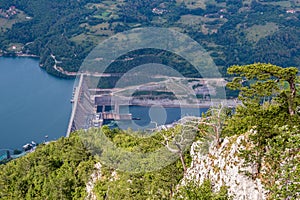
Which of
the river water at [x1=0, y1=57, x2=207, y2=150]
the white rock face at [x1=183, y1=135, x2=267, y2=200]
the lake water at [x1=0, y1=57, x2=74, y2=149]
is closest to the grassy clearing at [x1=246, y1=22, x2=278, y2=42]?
the river water at [x1=0, y1=57, x2=207, y2=150]

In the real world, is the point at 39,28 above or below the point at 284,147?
below

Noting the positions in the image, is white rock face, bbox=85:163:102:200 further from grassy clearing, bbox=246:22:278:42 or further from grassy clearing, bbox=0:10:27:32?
grassy clearing, bbox=0:10:27:32

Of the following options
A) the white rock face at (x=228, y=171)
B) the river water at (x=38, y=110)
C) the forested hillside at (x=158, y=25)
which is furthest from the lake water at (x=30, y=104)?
the white rock face at (x=228, y=171)

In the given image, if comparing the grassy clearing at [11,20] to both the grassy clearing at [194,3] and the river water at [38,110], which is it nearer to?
the river water at [38,110]

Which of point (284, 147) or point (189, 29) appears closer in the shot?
point (284, 147)

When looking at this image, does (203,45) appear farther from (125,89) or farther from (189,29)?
(125,89)

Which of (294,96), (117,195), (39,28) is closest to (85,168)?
(117,195)

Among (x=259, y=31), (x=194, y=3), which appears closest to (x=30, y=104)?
(x=259, y=31)
